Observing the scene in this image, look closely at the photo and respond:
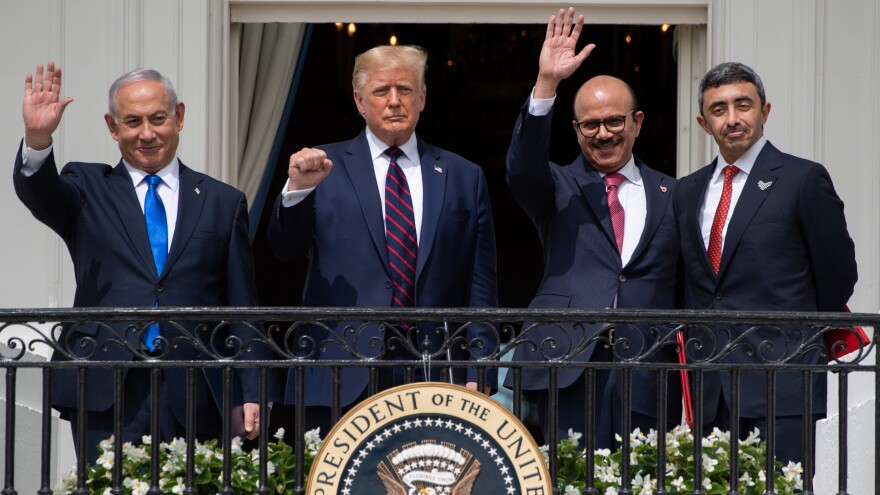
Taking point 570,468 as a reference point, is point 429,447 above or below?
above

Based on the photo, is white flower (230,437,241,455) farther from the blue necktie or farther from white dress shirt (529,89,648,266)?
white dress shirt (529,89,648,266)

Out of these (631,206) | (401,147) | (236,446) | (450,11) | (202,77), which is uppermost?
(450,11)

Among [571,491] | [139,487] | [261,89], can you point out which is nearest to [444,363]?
[571,491]

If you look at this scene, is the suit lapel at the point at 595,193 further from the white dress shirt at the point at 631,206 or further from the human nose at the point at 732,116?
the human nose at the point at 732,116

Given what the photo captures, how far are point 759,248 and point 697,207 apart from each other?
31 cm

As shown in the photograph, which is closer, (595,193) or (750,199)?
(750,199)

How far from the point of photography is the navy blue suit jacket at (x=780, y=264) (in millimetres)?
5191

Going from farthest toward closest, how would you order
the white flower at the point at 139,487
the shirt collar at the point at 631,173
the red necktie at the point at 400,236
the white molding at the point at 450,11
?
the white molding at the point at 450,11, the shirt collar at the point at 631,173, the red necktie at the point at 400,236, the white flower at the point at 139,487

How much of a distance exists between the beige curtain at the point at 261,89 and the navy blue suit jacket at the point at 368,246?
78.5 inches

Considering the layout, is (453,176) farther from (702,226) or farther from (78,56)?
(78,56)

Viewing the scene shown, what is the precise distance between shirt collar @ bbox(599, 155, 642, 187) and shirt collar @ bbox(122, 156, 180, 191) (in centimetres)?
169

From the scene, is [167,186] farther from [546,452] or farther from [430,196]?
[546,452]

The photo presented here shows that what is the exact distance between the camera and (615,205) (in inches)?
221

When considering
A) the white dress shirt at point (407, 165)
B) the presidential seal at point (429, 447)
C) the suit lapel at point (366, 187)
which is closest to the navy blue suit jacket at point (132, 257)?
the suit lapel at point (366, 187)
